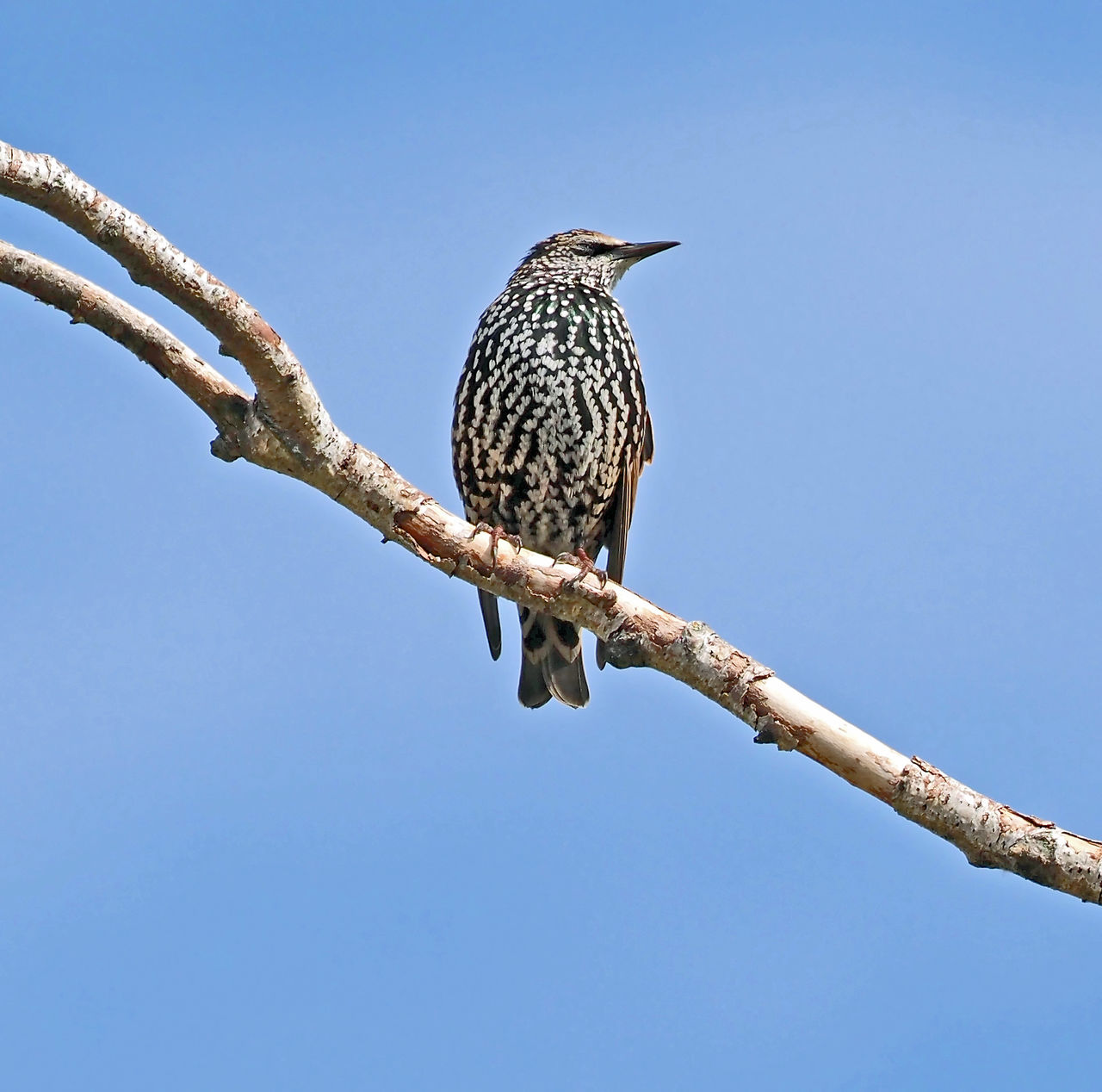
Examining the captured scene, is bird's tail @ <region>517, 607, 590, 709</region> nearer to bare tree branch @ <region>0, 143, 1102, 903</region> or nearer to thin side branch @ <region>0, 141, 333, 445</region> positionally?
bare tree branch @ <region>0, 143, 1102, 903</region>

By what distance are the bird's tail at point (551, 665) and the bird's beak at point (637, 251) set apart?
225cm

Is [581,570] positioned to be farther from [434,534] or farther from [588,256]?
[588,256]

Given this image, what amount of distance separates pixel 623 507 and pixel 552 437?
2.07ft

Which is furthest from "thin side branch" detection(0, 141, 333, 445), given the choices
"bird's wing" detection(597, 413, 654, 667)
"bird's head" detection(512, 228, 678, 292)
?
"bird's head" detection(512, 228, 678, 292)

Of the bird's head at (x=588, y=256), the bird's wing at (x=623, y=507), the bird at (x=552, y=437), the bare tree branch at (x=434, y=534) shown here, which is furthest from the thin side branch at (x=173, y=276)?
the bird's head at (x=588, y=256)

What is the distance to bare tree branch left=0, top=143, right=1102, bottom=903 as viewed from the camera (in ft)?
17.0

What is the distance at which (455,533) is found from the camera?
20.7 feet

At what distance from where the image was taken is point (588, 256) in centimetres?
913

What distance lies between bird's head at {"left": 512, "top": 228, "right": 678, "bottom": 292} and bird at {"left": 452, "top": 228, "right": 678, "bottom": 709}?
0.25 meters

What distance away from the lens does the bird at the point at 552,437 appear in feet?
26.7

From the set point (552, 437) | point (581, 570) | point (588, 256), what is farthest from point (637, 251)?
point (581, 570)

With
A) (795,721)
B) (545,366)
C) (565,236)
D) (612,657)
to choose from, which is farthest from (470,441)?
(795,721)

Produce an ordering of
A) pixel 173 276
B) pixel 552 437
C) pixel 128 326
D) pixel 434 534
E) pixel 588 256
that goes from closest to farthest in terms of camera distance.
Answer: pixel 173 276
pixel 128 326
pixel 434 534
pixel 552 437
pixel 588 256

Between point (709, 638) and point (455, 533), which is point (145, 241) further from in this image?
point (709, 638)
